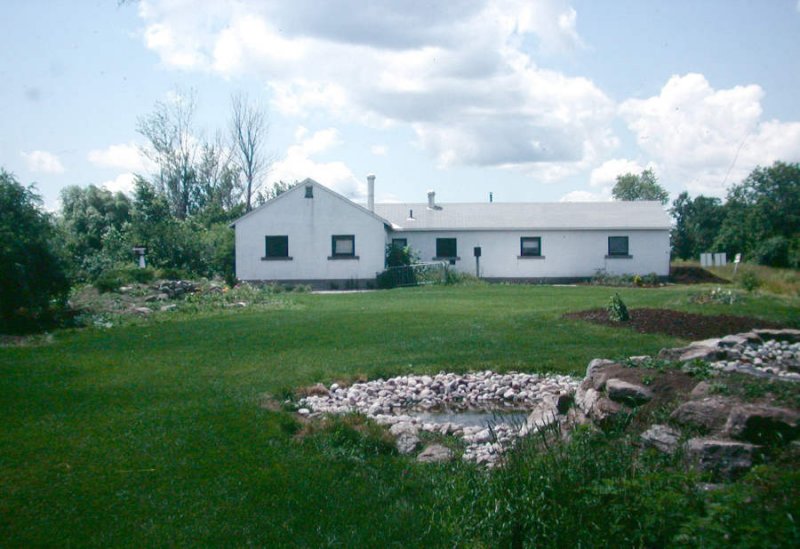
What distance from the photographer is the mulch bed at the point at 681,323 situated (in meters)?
14.0

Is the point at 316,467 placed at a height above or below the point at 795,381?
below

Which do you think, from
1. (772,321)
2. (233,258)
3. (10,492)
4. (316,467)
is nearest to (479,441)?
(316,467)

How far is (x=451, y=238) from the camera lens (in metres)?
36.9

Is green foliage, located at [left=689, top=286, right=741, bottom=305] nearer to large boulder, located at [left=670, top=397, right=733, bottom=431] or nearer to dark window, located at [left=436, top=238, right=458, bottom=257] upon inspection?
large boulder, located at [left=670, top=397, right=733, bottom=431]

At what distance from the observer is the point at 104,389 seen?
9453 millimetres

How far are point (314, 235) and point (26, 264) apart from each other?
1696 cm

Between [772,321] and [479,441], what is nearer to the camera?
[479,441]

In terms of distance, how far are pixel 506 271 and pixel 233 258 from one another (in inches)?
523

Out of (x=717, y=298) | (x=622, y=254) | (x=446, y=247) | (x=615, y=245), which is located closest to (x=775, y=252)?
(x=622, y=254)

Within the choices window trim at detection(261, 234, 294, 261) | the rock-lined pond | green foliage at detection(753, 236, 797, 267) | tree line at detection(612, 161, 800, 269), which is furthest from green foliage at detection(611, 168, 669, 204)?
the rock-lined pond

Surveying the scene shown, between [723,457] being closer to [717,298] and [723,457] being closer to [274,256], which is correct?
[717,298]

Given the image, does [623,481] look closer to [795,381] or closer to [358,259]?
[795,381]

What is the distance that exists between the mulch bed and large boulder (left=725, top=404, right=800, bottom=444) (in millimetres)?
8532

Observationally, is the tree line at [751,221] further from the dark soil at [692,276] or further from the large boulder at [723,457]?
the large boulder at [723,457]
